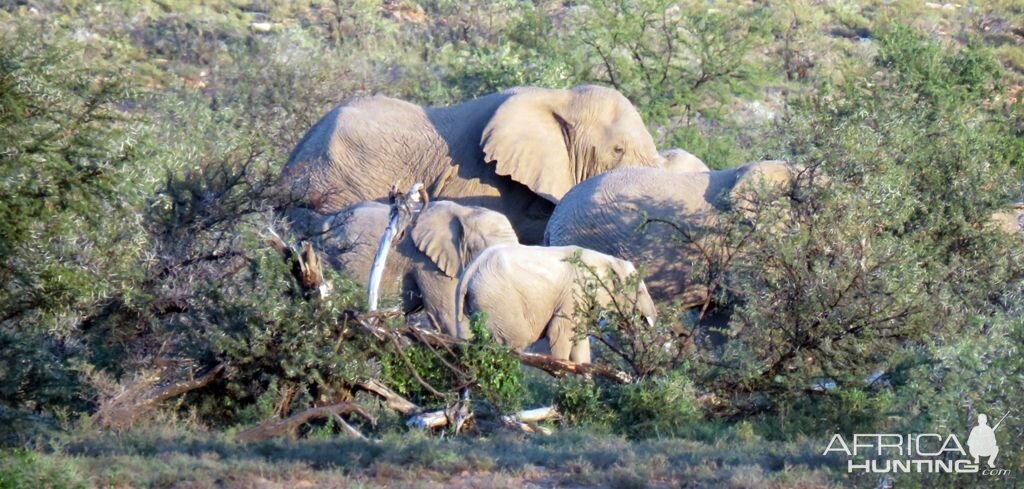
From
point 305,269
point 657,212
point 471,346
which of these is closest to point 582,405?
point 471,346

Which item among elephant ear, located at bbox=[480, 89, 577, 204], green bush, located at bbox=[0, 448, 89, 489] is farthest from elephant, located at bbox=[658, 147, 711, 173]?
green bush, located at bbox=[0, 448, 89, 489]

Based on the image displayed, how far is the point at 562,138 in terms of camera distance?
50.4 ft

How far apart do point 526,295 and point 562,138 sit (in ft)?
13.4

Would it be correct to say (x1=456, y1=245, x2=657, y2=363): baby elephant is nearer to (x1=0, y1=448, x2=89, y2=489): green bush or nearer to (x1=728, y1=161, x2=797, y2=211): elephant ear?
(x1=728, y1=161, x2=797, y2=211): elephant ear

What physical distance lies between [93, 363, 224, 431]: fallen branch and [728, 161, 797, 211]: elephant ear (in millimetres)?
4489

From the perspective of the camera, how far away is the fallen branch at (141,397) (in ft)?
27.8

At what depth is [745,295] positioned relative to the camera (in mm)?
10477

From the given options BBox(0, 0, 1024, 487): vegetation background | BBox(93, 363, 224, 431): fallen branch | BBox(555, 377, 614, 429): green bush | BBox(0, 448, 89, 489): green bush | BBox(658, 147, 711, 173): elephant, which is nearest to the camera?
BBox(0, 448, 89, 489): green bush

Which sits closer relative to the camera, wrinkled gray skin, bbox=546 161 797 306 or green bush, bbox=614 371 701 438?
green bush, bbox=614 371 701 438

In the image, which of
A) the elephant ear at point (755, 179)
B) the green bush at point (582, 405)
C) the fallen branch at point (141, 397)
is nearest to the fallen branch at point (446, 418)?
the green bush at point (582, 405)

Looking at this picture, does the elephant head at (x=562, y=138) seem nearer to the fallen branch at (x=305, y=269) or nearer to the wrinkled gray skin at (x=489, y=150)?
the wrinkled gray skin at (x=489, y=150)

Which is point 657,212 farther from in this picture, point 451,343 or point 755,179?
point 451,343

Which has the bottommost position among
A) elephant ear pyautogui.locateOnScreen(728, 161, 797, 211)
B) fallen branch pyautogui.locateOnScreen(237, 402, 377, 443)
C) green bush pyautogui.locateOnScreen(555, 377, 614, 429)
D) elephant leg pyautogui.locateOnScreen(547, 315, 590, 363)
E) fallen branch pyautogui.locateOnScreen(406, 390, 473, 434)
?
elephant leg pyautogui.locateOnScreen(547, 315, 590, 363)

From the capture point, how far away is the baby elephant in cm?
1145
